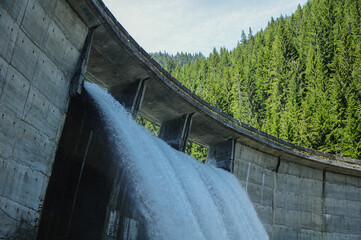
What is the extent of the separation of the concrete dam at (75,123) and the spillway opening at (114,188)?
1.6 inches

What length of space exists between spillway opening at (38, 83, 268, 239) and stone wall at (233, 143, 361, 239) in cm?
739

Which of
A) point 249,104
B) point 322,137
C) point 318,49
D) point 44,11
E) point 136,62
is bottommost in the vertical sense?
point 44,11

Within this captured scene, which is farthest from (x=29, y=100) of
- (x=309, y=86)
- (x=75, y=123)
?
(x=309, y=86)

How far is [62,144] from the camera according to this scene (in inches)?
391

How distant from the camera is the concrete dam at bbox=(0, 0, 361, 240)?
7.69m

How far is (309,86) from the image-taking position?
139 feet

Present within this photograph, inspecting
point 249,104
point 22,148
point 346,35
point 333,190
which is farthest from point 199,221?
point 346,35

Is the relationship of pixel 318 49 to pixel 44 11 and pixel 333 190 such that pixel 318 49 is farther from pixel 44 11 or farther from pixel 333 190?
pixel 44 11

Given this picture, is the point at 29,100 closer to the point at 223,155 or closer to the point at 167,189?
the point at 167,189

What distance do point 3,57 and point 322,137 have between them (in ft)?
90.8

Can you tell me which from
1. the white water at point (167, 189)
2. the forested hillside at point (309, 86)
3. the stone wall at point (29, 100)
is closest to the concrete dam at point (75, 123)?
the stone wall at point (29, 100)

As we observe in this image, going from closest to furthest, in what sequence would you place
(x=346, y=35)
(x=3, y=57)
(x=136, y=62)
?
(x=3, y=57)
(x=136, y=62)
(x=346, y=35)

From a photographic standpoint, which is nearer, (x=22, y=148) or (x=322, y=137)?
(x=22, y=148)

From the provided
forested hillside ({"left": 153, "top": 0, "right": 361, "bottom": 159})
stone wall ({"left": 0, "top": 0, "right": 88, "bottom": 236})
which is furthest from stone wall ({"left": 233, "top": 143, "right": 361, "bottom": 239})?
stone wall ({"left": 0, "top": 0, "right": 88, "bottom": 236})
